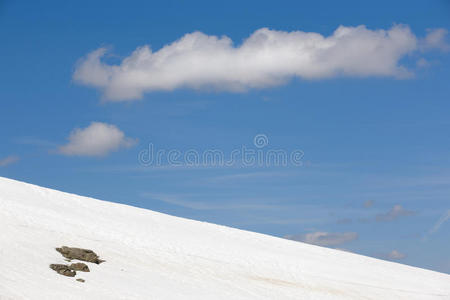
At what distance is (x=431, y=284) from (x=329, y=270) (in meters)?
10.4

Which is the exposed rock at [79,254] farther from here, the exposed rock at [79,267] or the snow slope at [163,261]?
the exposed rock at [79,267]

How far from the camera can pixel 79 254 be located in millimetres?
34469

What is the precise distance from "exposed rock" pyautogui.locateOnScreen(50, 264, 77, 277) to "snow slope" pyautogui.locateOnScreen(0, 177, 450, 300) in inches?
21.5

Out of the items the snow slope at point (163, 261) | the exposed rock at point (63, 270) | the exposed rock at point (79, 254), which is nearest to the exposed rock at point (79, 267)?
the exposed rock at point (63, 270)

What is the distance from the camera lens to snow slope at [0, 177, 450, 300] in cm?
3133

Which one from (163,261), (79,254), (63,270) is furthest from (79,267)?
(163,261)

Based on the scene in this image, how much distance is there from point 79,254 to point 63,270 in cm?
308

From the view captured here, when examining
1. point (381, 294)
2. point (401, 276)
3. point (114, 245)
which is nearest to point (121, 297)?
point (114, 245)

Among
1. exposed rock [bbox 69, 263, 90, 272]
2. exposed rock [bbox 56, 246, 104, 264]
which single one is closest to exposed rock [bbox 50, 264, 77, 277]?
exposed rock [bbox 69, 263, 90, 272]

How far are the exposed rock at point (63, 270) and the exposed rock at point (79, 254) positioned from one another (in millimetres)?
2204

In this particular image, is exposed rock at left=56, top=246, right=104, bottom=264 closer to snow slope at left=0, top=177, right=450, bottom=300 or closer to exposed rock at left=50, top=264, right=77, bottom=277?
snow slope at left=0, top=177, right=450, bottom=300

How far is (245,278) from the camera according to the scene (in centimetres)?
3991

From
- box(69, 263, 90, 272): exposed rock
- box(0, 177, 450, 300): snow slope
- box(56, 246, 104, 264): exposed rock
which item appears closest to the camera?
box(0, 177, 450, 300): snow slope

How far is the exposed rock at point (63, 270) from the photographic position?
102ft
